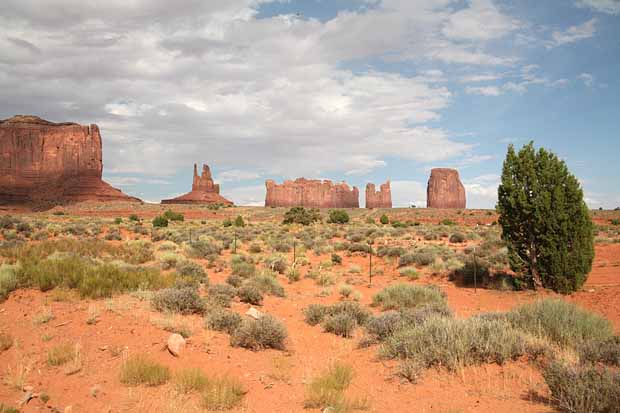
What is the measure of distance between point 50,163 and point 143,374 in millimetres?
104492

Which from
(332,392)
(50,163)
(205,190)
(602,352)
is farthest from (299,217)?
(205,190)

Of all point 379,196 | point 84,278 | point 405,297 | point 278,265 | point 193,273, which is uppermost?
point 379,196

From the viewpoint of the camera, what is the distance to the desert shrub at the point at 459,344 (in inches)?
220

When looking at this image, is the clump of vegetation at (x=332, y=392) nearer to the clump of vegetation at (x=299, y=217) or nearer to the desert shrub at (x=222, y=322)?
the desert shrub at (x=222, y=322)

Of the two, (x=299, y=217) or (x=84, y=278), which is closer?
(x=84, y=278)

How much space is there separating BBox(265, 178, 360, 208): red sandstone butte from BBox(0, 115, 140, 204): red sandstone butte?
58526mm

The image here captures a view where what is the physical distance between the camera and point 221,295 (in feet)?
32.0

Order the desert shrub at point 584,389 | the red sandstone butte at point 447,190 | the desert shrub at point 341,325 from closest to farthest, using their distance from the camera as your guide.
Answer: the desert shrub at point 584,389 < the desert shrub at point 341,325 < the red sandstone butte at point 447,190

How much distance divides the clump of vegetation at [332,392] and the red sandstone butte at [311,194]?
13128cm

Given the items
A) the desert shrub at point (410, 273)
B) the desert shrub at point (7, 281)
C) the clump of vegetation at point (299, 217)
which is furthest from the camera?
the clump of vegetation at point (299, 217)

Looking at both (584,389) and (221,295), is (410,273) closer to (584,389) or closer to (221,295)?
(221,295)

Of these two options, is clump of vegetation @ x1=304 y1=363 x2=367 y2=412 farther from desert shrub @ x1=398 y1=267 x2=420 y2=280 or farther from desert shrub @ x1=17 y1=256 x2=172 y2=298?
desert shrub @ x1=398 y1=267 x2=420 y2=280

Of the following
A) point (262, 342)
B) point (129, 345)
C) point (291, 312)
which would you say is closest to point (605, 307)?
point (291, 312)

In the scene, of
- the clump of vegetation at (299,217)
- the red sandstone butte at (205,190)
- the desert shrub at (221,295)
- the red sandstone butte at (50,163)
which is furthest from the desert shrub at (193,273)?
the red sandstone butte at (205,190)
